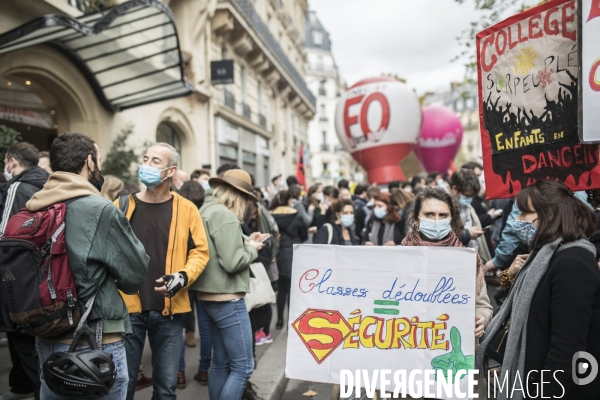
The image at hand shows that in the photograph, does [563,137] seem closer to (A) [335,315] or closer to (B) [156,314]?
(A) [335,315]

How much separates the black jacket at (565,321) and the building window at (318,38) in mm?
63968

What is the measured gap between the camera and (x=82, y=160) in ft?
7.63

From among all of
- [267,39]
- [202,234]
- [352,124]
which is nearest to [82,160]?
[202,234]

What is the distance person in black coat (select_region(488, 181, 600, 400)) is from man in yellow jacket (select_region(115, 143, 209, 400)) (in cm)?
194

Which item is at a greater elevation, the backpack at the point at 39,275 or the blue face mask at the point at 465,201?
the blue face mask at the point at 465,201

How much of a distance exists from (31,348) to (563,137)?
4.05 m

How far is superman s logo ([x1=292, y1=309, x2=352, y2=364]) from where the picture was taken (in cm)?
254

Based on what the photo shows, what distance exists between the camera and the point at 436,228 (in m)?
2.92

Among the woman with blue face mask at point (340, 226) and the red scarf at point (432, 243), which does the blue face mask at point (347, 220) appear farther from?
the red scarf at point (432, 243)

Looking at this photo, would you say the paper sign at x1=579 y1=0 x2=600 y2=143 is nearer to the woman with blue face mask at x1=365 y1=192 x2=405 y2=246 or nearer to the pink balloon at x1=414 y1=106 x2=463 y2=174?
the woman with blue face mask at x1=365 y1=192 x2=405 y2=246

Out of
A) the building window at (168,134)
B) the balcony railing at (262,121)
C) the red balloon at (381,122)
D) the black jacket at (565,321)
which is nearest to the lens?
the black jacket at (565,321)

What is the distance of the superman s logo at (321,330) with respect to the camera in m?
2.54

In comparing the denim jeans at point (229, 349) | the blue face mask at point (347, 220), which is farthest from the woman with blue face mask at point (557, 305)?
the blue face mask at point (347, 220)

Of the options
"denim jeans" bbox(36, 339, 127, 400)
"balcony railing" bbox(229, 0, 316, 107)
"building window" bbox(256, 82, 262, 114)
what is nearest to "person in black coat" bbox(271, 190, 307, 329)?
"denim jeans" bbox(36, 339, 127, 400)
